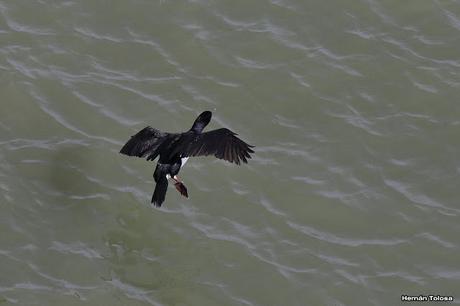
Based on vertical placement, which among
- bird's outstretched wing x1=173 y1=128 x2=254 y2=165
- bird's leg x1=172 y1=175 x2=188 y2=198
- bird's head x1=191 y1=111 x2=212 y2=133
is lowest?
bird's leg x1=172 y1=175 x2=188 y2=198

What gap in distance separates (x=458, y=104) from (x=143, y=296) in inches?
→ 200

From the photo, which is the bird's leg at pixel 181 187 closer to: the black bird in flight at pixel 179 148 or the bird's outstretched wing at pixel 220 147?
the black bird in flight at pixel 179 148

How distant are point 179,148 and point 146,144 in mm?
508

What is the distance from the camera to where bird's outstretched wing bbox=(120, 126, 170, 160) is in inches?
447

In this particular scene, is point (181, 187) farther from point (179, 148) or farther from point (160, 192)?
point (179, 148)

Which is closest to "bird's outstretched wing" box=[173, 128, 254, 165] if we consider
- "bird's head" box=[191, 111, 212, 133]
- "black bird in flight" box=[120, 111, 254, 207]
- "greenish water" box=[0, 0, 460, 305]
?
"black bird in flight" box=[120, 111, 254, 207]

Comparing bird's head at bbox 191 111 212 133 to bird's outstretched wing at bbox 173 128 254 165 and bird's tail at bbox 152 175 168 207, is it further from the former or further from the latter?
bird's tail at bbox 152 175 168 207

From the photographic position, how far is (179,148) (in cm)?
1115

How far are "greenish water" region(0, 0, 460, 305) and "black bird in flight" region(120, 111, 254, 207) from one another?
44 centimetres

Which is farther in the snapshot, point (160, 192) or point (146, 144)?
point (146, 144)

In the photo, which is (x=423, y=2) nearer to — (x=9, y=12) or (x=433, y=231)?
(x=433, y=231)

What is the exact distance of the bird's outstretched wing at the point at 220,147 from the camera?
10.8 meters

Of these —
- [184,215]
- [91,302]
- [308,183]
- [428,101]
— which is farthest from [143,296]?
[428,101]

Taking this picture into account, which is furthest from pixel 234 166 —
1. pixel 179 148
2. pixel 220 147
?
pixel 220 147
